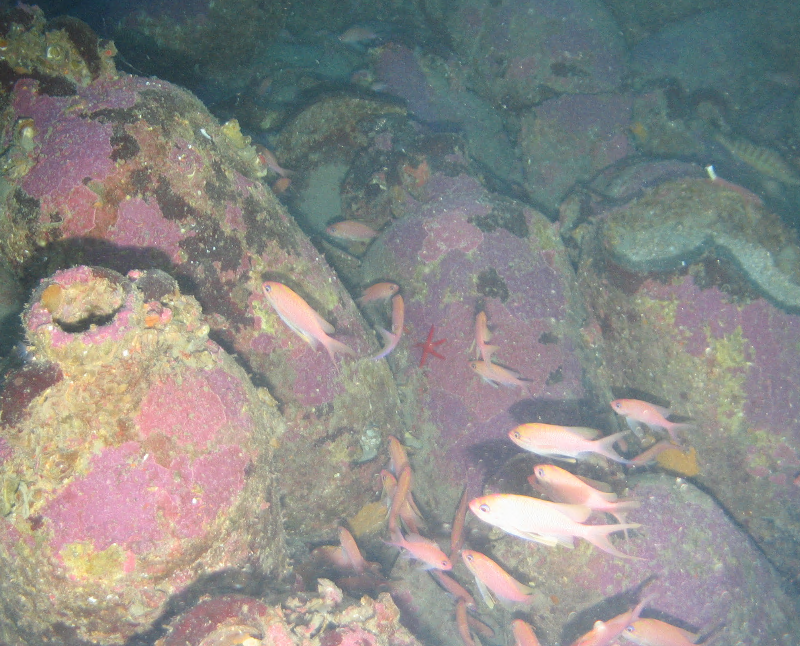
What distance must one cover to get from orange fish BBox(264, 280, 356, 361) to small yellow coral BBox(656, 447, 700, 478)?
443cm

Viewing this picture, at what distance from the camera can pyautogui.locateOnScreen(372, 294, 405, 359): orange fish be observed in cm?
457

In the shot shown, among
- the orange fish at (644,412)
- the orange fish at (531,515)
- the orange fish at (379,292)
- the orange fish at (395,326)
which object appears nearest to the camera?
the orange fish at (531,515)

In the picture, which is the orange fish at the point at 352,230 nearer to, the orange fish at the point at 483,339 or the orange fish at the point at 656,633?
the orange fish at the point at 483,339

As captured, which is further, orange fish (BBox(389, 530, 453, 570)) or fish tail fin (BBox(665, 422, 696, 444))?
fish tail fin (BBox(665, 422, 696, 444))

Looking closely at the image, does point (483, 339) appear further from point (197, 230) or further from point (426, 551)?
point (197, 230)

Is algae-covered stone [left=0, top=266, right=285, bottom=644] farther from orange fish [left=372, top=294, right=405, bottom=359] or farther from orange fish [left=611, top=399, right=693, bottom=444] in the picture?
orange fish [left=611, top=399, right=693, bottom=444]

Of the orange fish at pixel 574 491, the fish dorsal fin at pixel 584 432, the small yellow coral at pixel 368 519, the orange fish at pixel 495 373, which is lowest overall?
the small yellow coral at pixel 368 519

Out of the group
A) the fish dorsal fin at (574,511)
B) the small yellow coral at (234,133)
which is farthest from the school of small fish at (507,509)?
the small yellow coral at (234,133)

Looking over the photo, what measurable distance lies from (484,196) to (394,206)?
1.35 metres

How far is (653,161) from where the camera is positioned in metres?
5.77

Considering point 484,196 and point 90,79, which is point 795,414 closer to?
point 484,196

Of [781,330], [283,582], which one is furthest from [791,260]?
[283,582]

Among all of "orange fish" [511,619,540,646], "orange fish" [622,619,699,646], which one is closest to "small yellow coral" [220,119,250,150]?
"orange fish" [511,619,540,646]

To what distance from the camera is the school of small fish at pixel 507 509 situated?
123 inches
